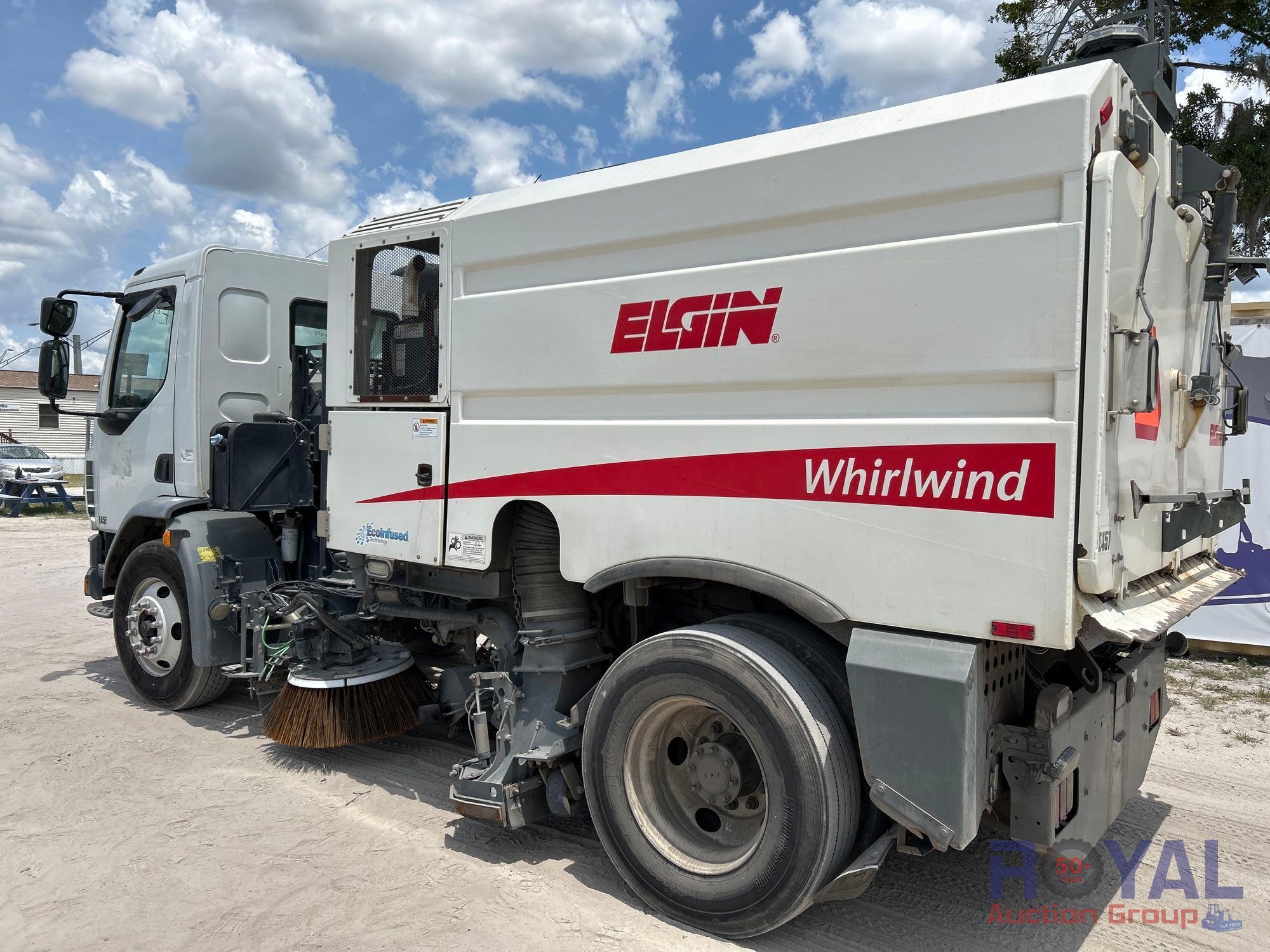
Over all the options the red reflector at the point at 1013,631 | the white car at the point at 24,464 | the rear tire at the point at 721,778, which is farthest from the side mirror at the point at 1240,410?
the white car at the point at 24,464

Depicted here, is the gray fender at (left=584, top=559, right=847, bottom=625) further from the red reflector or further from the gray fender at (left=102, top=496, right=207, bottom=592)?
the gray fender at (left=102, top=496, right=207, bottom=592)

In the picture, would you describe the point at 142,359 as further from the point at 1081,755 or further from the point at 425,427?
the point at 1081,755

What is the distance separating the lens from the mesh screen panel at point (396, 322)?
4055mm

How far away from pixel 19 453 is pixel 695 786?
26568mm

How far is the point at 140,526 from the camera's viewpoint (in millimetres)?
5945

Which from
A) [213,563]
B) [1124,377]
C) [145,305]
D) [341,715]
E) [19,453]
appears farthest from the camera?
[19,453]

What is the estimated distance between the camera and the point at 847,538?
2.82 metres

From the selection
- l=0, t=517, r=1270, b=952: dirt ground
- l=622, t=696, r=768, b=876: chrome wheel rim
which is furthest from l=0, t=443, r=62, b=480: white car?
l=622, t=696, r=768, b=876: chrome wheel rim

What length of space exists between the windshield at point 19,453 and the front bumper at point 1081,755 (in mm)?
27015

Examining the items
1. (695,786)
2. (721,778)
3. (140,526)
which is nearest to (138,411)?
(140,526)

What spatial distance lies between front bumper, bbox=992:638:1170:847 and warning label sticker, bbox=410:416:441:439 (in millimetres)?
2552

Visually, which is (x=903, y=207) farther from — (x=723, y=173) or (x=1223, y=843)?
(x=1223, y=843)

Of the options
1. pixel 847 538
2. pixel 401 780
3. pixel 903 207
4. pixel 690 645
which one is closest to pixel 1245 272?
pixel 903 207

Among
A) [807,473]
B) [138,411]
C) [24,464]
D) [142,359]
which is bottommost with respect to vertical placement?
[24,464]
